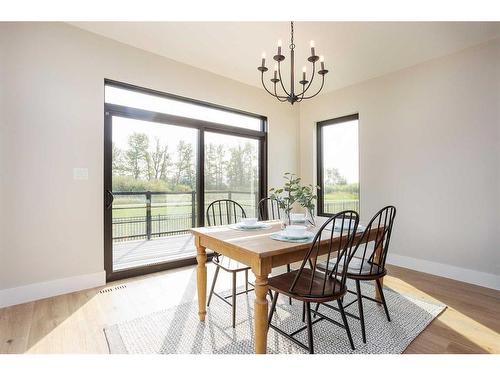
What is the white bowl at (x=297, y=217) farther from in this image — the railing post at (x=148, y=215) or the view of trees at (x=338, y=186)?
the view of trees at (x=338, y=186)

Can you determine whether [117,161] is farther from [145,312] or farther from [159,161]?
[145,312]

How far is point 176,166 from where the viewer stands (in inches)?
130

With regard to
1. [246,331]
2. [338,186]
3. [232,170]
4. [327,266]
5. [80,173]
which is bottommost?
[246,331]

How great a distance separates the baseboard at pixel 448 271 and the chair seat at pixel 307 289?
2.13 meters

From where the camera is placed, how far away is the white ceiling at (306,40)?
8.31ft

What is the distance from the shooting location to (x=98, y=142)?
2721 millimetres

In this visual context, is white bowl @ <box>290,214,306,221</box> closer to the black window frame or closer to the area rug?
the area rug

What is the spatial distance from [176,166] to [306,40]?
204 centimetres

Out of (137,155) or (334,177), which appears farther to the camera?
(334,177)

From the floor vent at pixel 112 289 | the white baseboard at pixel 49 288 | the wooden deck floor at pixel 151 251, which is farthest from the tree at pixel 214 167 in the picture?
the white baseboard at pixel 49 288

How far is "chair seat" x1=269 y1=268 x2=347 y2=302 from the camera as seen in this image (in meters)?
1.50

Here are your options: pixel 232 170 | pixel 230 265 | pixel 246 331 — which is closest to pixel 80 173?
pixel 230 265
